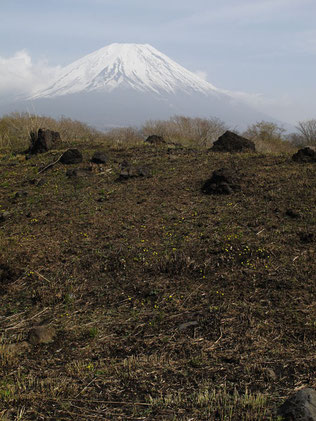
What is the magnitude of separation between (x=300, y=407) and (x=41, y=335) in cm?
290

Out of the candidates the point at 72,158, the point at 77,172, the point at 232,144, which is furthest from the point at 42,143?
the point at 232,144

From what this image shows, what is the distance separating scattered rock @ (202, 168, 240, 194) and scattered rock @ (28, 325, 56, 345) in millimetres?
5287

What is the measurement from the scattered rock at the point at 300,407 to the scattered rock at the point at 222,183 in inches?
228

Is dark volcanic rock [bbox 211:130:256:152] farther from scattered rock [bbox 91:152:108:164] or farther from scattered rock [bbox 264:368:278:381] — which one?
scattered rock [bbox 264:368:278:381]

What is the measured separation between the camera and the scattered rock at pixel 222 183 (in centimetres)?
835

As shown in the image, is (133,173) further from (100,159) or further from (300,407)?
(300,407)

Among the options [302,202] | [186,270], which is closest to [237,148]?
[302,202]

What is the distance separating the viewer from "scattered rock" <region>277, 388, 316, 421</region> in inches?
102

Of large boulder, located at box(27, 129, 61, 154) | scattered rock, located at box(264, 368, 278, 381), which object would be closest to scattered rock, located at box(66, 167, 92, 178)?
large boulder, located at box(27, 129, 61, 154)

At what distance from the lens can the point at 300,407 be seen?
104 inches

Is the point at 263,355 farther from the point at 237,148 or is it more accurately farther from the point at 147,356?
the point at 237,148

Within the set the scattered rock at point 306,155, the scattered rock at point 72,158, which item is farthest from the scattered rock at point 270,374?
the scattered rock at point 72,158

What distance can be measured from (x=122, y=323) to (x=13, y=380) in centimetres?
140

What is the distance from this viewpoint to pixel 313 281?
4801 millimetres
